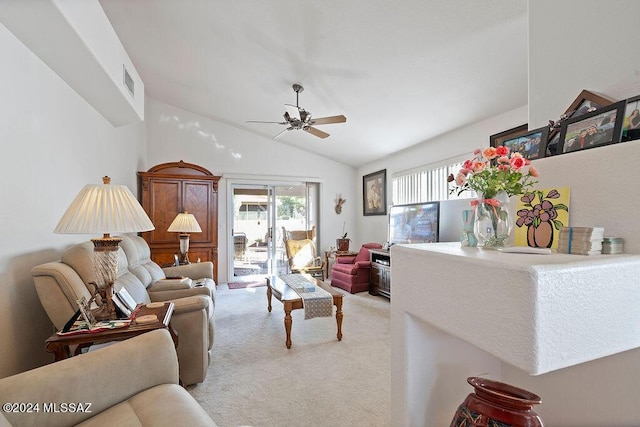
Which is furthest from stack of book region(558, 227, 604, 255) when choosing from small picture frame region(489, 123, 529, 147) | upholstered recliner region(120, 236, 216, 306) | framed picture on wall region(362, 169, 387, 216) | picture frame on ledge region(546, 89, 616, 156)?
framed picture on wall region(362, 169, 387, 216)

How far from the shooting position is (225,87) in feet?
14.1

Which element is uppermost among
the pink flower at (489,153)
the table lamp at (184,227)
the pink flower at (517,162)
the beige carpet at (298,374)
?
the pink flower at (489,153)

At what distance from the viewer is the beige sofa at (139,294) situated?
1.67 m

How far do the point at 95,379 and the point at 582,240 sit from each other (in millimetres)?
1813

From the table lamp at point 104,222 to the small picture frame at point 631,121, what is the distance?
2.06 meters

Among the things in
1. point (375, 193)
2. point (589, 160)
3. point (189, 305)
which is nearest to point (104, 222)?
point (189, 305)

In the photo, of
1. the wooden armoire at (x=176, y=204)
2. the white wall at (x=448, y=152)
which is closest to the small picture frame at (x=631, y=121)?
the white wall at (x=448, y=152)

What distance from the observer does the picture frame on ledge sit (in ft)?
3.82

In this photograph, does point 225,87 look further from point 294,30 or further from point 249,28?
point 294,30

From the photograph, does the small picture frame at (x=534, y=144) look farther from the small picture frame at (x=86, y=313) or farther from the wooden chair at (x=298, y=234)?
the wooden chair at (x=298, y=234)

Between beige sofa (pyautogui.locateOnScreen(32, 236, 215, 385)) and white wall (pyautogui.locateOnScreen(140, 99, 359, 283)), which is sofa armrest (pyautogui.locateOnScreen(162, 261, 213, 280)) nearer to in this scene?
beige sofa (pyautogui.locateOnScreen(32, 236, 215, 385))

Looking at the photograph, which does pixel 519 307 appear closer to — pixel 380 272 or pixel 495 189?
pixel 495 189

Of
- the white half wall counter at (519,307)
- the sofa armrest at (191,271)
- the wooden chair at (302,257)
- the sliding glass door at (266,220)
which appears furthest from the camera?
the sliding glass door at (266,220)

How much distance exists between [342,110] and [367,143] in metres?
1.14
